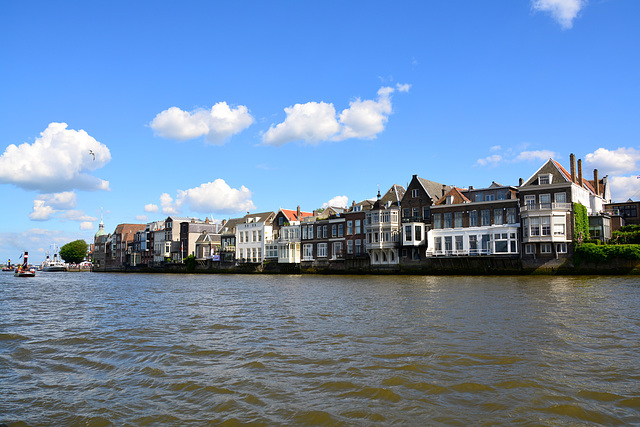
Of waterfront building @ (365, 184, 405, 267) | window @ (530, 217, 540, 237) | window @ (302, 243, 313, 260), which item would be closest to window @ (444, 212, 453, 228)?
waterfront building @ (365, 184, 405, 267)

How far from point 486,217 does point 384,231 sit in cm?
1471

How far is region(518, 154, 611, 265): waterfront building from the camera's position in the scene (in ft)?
179

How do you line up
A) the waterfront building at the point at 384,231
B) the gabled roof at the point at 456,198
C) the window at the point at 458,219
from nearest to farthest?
the window at the point at 458,219
the gabled roof at the point at 456,198
the waterfront building at the point at 384,231

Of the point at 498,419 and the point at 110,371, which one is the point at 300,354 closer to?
the point at 110,371

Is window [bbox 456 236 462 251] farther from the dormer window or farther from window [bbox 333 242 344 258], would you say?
window [bbox 333 242 344 258]

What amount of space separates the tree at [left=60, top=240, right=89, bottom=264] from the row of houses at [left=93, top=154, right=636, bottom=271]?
289ft

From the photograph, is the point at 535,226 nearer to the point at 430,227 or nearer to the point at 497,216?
the point at 497,216

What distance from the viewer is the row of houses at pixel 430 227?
55.8 m

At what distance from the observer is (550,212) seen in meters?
54.8

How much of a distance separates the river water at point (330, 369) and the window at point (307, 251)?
204ft

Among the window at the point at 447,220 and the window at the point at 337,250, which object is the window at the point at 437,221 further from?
the window at the point at 337,250

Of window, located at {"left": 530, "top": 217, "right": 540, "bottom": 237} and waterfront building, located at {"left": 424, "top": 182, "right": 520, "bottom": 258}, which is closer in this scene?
window, located at {"left": 530, "top": 217, "right": 540, "bottom": 237}

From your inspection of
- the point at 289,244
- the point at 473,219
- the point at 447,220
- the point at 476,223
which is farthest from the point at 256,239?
the point at 476,223

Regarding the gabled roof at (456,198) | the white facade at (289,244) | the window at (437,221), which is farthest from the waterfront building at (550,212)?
the white facade at (289,244)
